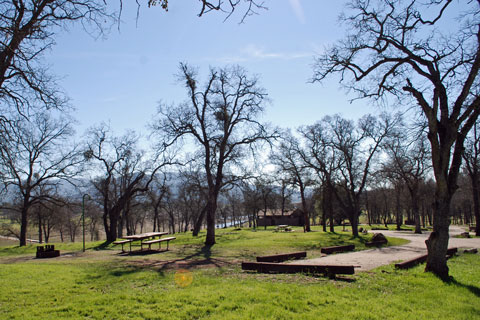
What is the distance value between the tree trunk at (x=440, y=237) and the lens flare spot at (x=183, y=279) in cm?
685

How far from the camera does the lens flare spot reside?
8016mm

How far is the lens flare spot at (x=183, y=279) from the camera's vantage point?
26.3 ft

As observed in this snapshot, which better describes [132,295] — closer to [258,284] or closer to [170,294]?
[170,294]

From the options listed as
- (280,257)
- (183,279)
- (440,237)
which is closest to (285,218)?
(280,257)

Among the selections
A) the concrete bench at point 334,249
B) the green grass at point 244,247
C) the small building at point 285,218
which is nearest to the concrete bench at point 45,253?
the green grass at point 244,247

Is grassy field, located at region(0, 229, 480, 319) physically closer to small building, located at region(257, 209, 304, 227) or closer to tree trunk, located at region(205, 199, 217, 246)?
tree trunk, located at region(205, 199, 217, 246)

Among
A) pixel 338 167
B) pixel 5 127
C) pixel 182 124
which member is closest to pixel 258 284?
pixel 5 127

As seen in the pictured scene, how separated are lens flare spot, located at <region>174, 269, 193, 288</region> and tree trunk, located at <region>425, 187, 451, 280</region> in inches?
270

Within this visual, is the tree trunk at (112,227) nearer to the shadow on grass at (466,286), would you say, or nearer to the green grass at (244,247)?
the green grass at (244,247)

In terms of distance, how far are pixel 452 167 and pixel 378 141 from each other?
784 inches

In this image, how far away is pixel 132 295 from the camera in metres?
6.80

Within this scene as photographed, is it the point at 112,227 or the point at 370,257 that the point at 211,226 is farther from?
the point at 112,227

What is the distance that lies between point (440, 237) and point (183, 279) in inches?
291

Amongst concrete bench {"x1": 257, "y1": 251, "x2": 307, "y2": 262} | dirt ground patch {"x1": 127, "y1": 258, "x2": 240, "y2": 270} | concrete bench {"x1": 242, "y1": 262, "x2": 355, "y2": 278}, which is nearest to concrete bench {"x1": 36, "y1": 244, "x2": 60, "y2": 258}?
dirt ground patch {"x1": 127, "y1": 258, "x2": 240, "y2": 270}
